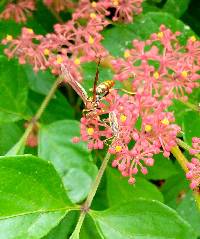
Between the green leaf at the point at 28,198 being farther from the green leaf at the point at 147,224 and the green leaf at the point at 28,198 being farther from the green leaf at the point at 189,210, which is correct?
the green leaf at the point at 189,210

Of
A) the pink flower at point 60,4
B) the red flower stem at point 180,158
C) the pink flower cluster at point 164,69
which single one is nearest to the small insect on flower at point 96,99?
the pink flower cluster at point 164,69

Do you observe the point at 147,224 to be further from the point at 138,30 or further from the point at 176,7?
the point at 176,7

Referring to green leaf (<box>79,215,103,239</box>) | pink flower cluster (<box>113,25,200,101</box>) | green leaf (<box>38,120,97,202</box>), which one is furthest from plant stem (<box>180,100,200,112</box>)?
green leaf (<box>79,215,103,239</box>)

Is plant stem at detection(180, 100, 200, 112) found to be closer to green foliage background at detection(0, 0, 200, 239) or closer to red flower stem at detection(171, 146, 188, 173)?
green foliage background at detection(0, 0, 200, 239)

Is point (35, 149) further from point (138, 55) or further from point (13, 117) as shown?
point (138, 55)

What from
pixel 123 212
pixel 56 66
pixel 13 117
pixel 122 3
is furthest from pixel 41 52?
pixel 123 212
